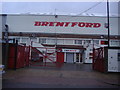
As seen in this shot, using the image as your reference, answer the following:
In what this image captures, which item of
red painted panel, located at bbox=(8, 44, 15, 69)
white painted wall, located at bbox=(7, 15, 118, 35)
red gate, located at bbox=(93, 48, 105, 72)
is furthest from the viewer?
white painted wall, located at bbox=(7, 15, 118, 35)

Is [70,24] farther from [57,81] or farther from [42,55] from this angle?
[57,81]

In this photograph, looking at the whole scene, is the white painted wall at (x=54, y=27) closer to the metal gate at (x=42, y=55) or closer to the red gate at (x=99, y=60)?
the metal gate at (x=42, y=55)

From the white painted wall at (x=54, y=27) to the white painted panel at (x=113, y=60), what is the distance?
70.7ft

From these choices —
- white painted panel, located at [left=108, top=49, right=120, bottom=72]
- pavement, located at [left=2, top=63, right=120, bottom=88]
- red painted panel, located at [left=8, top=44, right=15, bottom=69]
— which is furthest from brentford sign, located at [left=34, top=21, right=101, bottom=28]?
pavement, located at [left=2, top=63, right=120, bottom=88]

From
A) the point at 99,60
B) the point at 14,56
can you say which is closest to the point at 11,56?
the point at 14,56

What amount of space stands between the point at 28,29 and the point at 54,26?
19.4ft

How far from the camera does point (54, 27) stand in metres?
37.2

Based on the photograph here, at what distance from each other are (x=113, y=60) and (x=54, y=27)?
23089 mm

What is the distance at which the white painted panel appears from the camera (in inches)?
611

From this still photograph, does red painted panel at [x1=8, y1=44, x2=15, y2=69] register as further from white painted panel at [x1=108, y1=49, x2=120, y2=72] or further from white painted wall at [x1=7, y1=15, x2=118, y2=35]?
white painted wall at [x1=7, y1=15, x2=118, y2=35]

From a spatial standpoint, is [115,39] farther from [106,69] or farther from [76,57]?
[106,69]

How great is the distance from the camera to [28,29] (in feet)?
123

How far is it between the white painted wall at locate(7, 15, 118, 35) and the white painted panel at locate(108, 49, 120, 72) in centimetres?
2155

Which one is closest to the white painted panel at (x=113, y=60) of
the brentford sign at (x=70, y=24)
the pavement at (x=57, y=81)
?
the pavement at (x=57, y=81)
